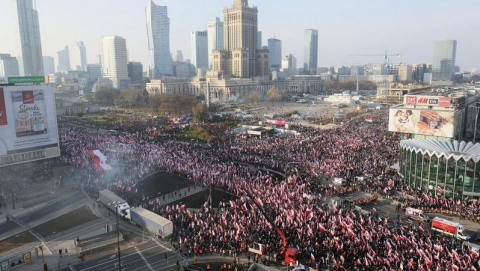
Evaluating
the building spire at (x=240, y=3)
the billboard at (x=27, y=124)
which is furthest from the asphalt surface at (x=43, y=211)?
the building spire at (x=240, y=3)

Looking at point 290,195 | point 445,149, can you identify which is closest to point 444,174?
point 445,149

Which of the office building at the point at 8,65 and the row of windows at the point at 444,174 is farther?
the office building at the point at 8,65

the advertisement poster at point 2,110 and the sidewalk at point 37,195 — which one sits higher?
the advertisement poster at point 2,110

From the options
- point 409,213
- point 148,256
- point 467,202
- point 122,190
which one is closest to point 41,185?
point 122,190

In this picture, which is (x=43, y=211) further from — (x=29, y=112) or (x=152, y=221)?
(x=29, y=112)

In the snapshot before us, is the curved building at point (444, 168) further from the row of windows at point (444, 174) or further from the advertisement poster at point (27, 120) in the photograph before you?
the advertisement poster at point (27, 120)

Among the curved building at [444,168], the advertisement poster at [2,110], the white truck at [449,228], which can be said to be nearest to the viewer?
the white truck at [449,228]

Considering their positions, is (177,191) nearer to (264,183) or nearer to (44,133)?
(264,183)

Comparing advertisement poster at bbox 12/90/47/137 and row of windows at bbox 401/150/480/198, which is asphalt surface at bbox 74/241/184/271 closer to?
advertisement poster at bbox 12/90/47/137
